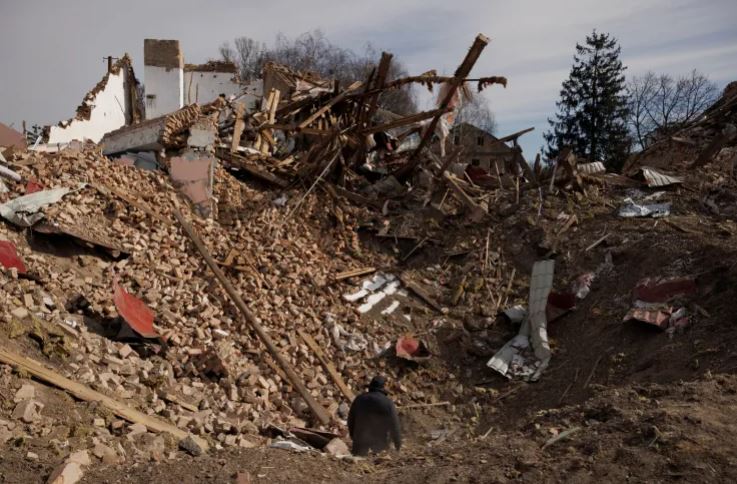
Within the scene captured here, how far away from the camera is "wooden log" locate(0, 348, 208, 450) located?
666cm

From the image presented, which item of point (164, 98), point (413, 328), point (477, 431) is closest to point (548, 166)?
point (413, 328)

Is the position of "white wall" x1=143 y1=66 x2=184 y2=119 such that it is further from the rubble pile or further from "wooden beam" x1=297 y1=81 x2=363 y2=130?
"wooden beam" x1=297 y1=81 x2=363 y2=130

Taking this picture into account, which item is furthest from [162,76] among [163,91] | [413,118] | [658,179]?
[658,179]

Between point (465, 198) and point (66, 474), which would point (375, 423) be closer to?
point (66, 474)

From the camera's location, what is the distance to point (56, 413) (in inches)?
251

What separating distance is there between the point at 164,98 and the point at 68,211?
11.6 meters

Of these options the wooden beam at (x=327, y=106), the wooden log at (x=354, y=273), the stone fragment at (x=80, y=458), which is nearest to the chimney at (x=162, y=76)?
the wooden beam at (x=327, y=106)

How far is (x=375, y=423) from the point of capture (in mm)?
6648

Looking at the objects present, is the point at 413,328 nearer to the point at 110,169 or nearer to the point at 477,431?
the point at 477,431

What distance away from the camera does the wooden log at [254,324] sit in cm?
861

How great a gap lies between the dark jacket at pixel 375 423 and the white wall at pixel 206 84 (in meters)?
16.5

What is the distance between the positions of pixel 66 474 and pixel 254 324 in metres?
4.46

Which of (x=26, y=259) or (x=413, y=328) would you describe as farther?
(x=413, y=328)

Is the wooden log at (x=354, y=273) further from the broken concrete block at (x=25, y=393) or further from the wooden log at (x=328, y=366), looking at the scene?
the broken concrete block at (x=25, y=393)
